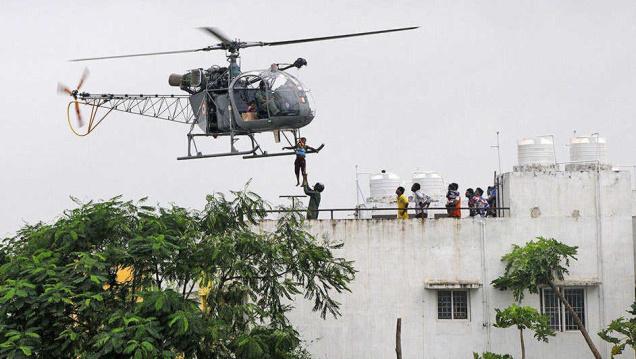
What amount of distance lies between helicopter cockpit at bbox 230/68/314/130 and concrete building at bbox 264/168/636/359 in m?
2.75

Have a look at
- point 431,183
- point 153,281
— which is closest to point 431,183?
point 431,183

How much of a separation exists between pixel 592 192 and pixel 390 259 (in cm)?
529

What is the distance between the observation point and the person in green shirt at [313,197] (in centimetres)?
3200

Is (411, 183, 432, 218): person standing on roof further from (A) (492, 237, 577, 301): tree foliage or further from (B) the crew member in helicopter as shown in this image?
(B) the crew member in helicopter

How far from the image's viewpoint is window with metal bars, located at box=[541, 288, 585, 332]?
32.0 meters

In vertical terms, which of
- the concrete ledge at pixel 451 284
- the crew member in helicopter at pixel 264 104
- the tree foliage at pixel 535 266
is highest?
the crew member in helicopter at pixel 264 104

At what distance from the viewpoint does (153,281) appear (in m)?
23.7

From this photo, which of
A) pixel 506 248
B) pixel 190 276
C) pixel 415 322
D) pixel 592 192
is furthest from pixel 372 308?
pixel 190 276

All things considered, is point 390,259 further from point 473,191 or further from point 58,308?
point 58,308

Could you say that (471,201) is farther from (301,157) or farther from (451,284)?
(301,157)

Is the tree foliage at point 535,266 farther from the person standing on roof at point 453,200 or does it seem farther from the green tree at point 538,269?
the person standing on roof at point 453,200

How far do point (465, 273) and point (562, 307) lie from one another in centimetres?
253

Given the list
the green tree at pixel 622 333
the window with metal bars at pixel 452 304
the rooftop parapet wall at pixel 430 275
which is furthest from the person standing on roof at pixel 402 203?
the green tree at pixel 622 333

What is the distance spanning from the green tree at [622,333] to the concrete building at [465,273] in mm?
967
